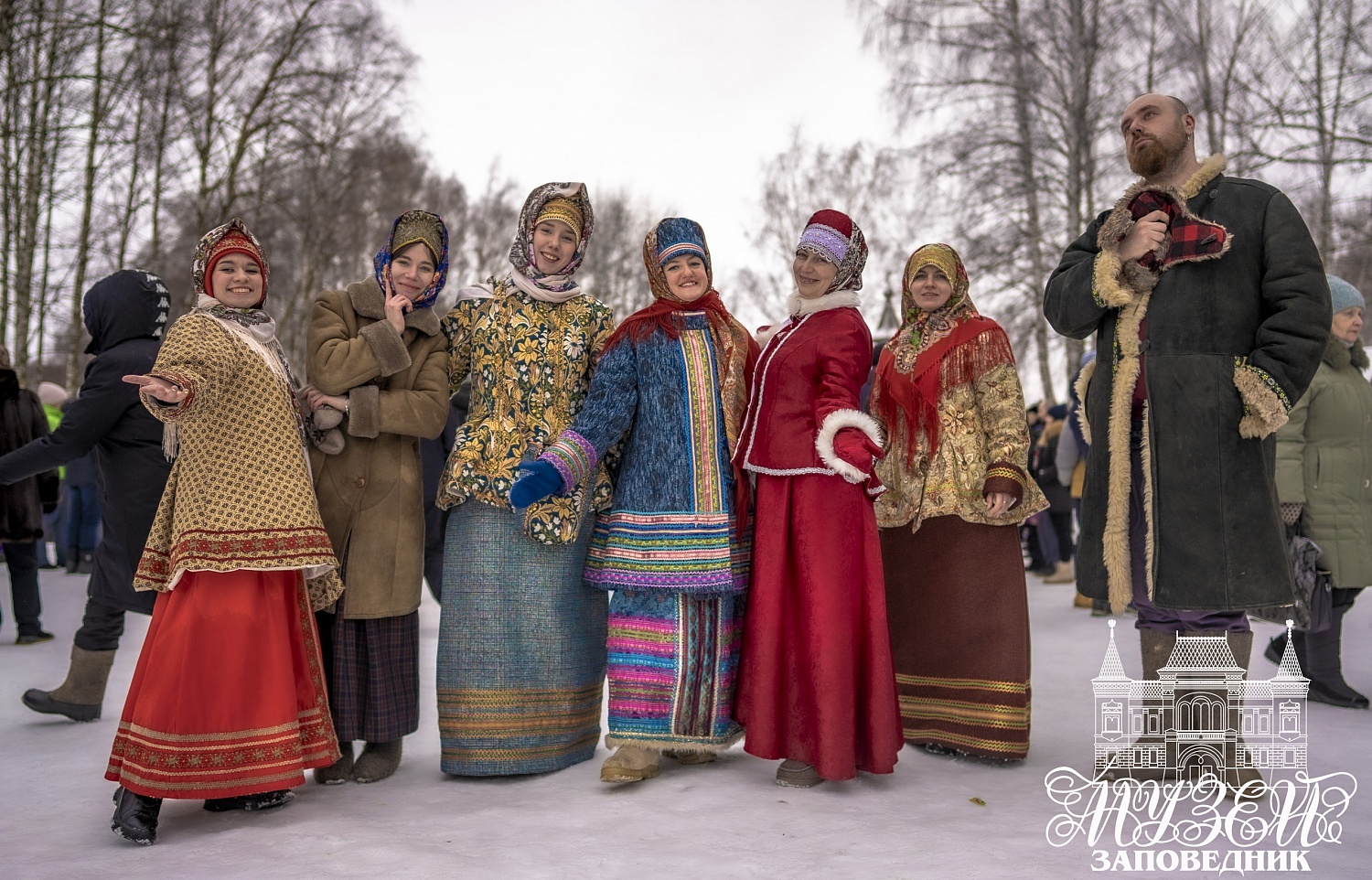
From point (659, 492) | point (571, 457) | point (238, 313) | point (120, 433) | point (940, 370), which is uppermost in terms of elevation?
point (238, 313)

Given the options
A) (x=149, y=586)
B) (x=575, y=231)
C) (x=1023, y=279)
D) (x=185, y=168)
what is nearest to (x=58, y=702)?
(x=149, y=586)

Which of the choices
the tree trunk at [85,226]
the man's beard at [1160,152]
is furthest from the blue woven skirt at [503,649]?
the tree trunk at [85,226]

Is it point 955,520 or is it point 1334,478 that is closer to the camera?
point 955,520

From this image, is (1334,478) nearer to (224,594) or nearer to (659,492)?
(659,492)

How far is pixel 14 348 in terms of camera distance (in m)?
12.5

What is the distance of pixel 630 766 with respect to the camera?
3.32 m

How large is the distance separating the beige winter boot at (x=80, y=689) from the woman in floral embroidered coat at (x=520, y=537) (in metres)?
1.88

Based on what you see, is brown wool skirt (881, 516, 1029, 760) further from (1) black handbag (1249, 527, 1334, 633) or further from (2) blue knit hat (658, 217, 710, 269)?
(1) black handbag (1249, 527, 1334, 633)

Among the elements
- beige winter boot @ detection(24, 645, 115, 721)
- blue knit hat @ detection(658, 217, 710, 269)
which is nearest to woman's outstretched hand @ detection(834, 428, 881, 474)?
blue knit hat @ detection(658, 217, 710, 269)

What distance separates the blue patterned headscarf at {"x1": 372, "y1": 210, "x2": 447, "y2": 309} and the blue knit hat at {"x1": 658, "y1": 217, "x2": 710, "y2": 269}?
30.7 inches

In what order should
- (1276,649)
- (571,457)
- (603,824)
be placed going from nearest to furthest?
(603,824) → (571,457) → (1276,649)

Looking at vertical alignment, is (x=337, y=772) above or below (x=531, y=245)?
below

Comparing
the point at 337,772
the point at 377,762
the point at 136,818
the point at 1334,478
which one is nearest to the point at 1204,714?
the point at 1334,478

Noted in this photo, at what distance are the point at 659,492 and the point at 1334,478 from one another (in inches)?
129
